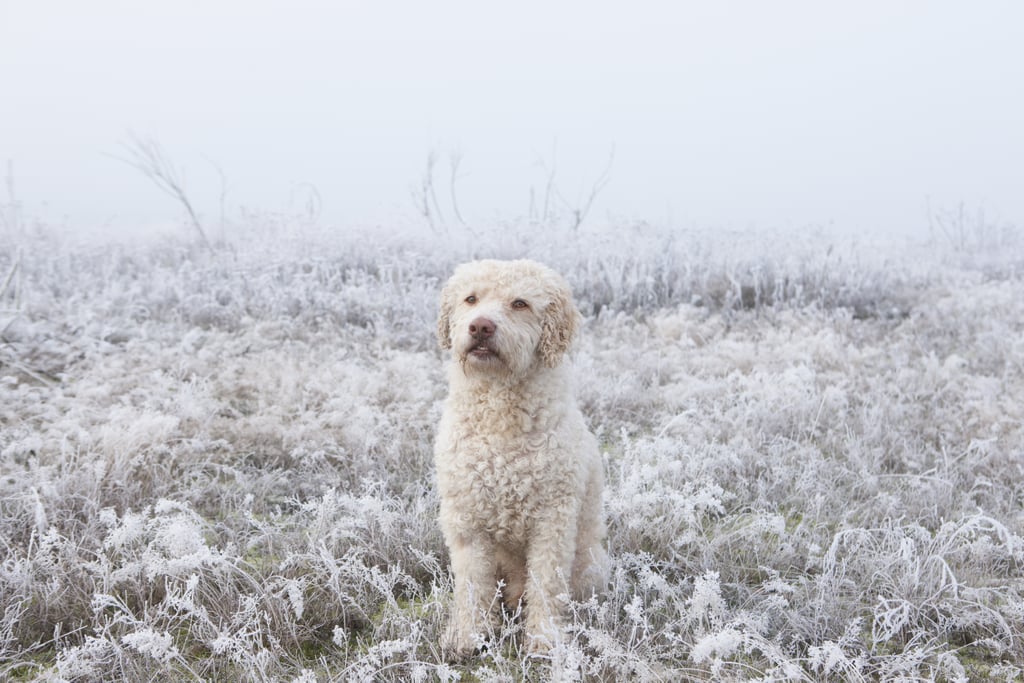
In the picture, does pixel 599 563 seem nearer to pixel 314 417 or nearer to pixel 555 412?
pixel 555 412

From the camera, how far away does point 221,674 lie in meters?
2.79

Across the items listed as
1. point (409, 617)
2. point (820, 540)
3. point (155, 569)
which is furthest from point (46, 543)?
point (820, 540)

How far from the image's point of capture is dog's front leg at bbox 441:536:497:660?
9.24 ft

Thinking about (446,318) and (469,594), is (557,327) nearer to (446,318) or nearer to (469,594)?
(446,318)

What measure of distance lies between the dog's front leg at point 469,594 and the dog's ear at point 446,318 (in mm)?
810

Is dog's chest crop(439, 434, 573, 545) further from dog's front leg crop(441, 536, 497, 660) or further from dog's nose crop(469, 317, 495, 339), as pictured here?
dog's nose crop(469, 317, 495, 339)

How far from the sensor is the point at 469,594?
2.78 m

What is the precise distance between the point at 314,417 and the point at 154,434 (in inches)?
41.7

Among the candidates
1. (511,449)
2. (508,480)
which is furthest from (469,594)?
(511,449)

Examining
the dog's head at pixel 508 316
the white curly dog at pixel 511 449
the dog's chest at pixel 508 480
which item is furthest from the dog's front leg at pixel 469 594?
the dog's head at pixel 508 316

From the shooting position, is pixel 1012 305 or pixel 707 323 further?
pixel 1012 305

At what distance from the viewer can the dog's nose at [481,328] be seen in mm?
2619

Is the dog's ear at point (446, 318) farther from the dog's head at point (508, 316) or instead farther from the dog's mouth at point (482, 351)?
the dog's mouth at point (482, 351)

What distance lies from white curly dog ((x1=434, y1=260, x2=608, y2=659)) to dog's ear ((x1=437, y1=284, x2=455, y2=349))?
0.04 m
